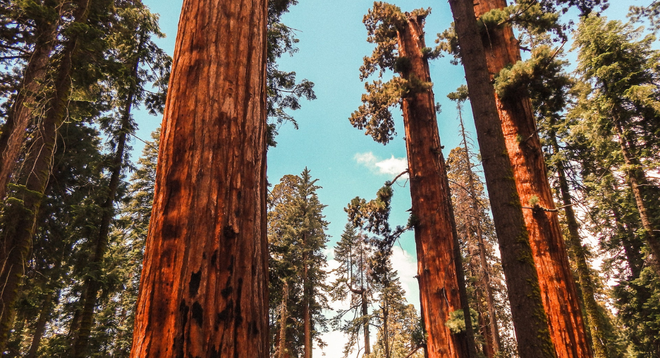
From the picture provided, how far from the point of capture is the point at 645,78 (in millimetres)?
12984

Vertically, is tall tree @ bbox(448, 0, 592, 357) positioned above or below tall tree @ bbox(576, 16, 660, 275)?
below

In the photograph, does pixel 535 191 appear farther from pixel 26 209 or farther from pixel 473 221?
pixel 473 221

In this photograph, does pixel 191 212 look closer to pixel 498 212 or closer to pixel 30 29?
pixel 498 212

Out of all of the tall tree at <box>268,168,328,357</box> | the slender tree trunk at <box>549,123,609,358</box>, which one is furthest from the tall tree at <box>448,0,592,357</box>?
the tall tree at <box>268,168,328,357</box>

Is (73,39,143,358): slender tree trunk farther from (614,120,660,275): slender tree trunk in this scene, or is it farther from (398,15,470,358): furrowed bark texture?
(614,120,660,275): slender tree trunk

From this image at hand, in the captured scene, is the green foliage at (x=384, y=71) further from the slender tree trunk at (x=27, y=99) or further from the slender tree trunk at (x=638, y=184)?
the slender tree trunk at (x=638, y=184)

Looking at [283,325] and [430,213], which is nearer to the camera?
[430,213]

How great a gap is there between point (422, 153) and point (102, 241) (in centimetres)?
1071

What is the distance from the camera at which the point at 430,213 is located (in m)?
6.62

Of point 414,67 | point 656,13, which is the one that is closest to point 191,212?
point 414,67

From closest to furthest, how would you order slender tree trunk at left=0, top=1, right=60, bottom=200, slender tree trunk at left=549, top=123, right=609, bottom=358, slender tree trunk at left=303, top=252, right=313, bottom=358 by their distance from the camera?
slender tree trunk at left=0, top=1, right=60, bottom=200, slender tree trunk at left=549, top=123, right=609, bottom=358, slender tree trunk at left=303, top=252, right=313, bottom=358

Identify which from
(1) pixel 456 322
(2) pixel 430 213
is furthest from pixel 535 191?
(1) pixel 456 322

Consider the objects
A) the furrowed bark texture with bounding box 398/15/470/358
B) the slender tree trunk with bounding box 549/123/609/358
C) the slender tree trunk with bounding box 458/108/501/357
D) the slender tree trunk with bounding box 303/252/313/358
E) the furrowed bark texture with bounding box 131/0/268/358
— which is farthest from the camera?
the slender tree trunk with bounding box 303/252/313/358

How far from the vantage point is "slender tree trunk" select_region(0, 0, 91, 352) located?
588cm
